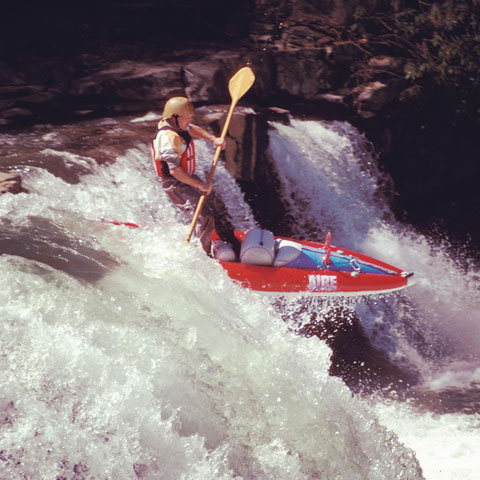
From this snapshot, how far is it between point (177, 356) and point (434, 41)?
6108mm

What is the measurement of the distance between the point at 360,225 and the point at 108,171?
2880 mm

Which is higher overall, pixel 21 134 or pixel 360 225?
pixel 21 134

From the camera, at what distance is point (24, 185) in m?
4.39

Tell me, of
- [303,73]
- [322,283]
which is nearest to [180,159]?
[322,283]

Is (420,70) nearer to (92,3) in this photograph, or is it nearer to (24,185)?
(92,3)

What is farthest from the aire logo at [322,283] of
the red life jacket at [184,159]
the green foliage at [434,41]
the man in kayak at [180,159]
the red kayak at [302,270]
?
the green foliage at [434,41]

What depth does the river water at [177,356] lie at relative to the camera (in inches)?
99.2

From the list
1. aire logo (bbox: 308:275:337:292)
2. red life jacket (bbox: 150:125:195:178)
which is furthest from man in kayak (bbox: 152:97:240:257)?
aire logo (bbox: 308:275:337:292)

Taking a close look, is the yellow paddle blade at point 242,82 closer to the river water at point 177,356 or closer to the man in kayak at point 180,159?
the man in kayak at point 180,159

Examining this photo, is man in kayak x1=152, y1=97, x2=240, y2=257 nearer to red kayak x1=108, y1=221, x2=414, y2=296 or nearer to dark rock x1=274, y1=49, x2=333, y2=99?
red kayak x1=108, y1=221, x2=414, y2=296

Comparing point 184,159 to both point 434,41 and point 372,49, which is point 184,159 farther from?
point 434,41

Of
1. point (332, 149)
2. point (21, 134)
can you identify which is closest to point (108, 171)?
point (21, 134)

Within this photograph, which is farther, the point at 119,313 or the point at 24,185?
the point at 24,185

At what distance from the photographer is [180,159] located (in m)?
4.00
